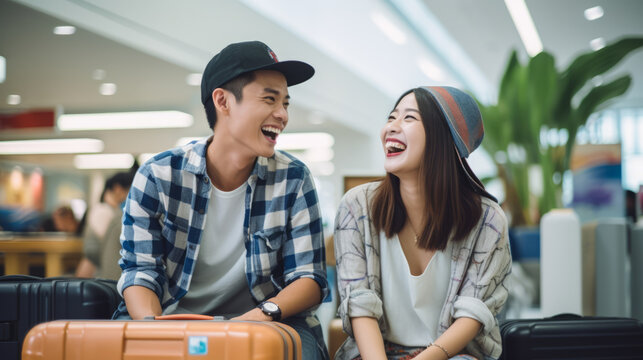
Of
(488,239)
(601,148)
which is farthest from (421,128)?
(601,148)

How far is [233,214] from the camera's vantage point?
63.8 inches

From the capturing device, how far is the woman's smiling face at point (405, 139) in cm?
145

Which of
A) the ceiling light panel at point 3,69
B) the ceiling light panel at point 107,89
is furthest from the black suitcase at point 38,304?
the ceiling light panel at point 107,89

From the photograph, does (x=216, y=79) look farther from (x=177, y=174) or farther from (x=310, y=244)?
(x=310, y=244)

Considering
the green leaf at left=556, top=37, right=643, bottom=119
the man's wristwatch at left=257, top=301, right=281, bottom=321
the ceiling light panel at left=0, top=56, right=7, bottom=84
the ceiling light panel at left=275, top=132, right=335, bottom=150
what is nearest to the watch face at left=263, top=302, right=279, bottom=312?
the man's wristwatch at left=257, top=301, right=281, bottom=321

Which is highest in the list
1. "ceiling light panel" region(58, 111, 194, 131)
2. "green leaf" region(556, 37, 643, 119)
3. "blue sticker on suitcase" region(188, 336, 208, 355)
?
"ceiling light panel" region(58, 111, 194, 131)

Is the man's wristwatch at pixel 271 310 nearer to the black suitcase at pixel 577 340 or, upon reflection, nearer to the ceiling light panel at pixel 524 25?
the black suitcase at pixel 577 340

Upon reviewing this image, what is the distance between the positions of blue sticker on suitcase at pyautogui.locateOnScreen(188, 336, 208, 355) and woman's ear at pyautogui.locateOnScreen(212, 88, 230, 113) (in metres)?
0.74

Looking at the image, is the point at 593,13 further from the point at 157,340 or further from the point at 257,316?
the point at 157,340

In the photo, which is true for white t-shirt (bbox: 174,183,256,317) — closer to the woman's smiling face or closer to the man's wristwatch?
the man's wristwatch

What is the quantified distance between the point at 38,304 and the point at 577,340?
1589mm

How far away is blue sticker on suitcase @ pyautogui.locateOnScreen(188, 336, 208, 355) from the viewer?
110cm

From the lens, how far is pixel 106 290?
163 centimetres

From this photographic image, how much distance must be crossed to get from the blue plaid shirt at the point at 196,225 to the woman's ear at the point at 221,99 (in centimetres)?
13
